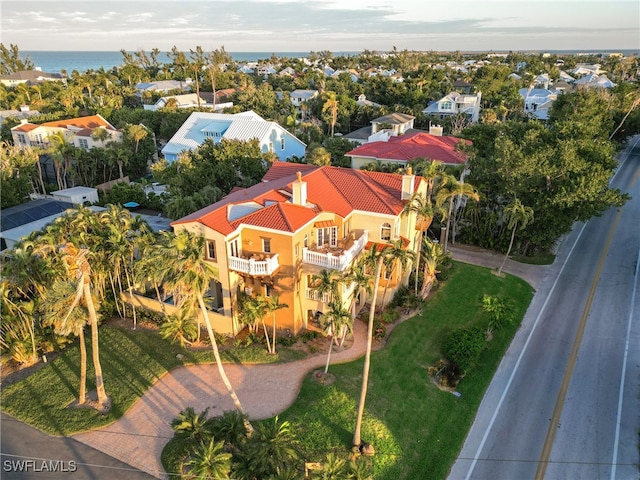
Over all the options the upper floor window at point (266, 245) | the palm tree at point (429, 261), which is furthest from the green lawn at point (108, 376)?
the palm tree at point (429, 261)

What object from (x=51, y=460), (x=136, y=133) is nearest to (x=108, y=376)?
(x=51, y=460)

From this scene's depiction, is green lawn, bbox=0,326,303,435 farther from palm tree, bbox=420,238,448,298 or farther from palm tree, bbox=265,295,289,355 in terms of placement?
palm tree, bbox=420,238,448,298

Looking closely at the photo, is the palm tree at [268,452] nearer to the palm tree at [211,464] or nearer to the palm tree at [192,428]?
the palm tree at [211,464]

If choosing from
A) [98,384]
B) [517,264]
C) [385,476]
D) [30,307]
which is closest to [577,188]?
[517,264]

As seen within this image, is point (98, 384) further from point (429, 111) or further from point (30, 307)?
point (429, 111)

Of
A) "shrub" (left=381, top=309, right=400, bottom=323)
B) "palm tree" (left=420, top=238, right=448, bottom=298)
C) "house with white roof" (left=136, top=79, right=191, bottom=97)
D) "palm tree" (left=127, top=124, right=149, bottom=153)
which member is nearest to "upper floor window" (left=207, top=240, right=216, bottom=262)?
"shrub" (left=381, top=309, right=400, bottom=323)

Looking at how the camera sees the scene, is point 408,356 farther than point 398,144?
No

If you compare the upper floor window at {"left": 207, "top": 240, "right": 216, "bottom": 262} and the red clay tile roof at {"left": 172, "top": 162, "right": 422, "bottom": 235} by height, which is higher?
the red clay tile roof at {"left": 172, "top": 162, "right": 422, "bottom": 235}
